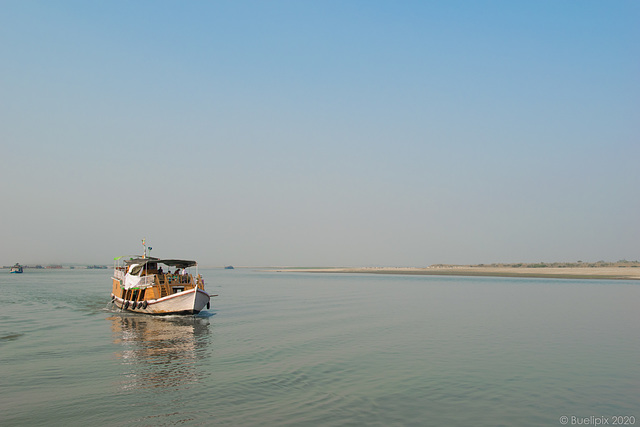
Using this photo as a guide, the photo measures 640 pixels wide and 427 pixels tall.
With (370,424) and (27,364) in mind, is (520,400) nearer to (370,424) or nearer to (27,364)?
(370,424)

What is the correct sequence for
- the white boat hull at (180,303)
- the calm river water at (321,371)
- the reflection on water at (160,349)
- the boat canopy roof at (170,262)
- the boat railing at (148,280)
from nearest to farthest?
the calm river water at (321,371)
the reflection on water at (160,349)
the white boat hull at (180,303)
the boat railing at (148,280)
the boat canopy roof at (170,262)

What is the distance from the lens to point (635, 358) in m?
20.4

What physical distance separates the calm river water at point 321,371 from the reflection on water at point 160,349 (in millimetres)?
103

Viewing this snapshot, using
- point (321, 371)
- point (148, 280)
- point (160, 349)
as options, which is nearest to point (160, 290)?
point (148, 280)

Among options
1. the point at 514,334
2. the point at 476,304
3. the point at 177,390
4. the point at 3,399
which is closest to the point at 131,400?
the point at 177,390

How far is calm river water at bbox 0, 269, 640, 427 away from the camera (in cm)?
1264

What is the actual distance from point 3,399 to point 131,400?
4308mm

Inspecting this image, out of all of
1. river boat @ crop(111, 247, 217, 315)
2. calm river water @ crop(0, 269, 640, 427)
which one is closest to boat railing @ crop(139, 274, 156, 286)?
river boat @ crop(111, 247, 217, 315)

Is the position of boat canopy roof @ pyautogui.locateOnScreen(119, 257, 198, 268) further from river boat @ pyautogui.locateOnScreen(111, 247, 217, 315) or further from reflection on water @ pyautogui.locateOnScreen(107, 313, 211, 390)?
reflection on water @ pyautogui.locateOnScreen(107, 313, 211, 390)

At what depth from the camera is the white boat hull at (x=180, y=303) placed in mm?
36406

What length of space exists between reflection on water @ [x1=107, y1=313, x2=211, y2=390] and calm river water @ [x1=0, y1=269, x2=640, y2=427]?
4.1 inches

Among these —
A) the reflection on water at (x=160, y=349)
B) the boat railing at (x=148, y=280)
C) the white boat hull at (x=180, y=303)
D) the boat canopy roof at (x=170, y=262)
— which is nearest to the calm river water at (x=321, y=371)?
the reflection on water at (x=160, y=349)

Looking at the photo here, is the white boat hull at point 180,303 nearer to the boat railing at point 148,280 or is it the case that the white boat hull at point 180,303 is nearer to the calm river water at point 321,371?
the boat railing at point 148,280

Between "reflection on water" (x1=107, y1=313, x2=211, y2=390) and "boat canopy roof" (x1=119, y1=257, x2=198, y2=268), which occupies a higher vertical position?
"boat canopy roof" (x1=119, y1=257, x2=198, y2=268)
